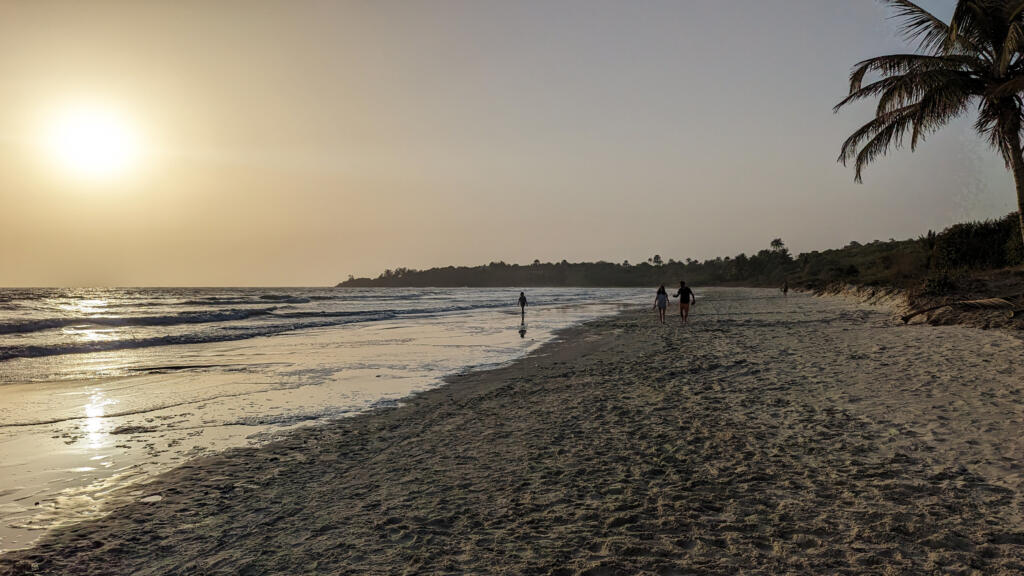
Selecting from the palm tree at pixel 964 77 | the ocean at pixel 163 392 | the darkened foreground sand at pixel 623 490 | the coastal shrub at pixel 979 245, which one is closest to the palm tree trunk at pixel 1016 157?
the palm tree at pixel 964 77

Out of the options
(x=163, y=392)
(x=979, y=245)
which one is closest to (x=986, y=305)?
(x=979, y=245)

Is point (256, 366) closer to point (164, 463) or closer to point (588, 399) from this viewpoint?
point (164, 463)

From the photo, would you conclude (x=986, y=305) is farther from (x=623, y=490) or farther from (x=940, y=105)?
(x=623, y=490)

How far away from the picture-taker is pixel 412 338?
21656mm

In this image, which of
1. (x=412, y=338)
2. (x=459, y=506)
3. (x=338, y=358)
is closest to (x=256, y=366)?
(x=338, y=358)

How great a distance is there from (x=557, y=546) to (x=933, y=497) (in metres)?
3.30

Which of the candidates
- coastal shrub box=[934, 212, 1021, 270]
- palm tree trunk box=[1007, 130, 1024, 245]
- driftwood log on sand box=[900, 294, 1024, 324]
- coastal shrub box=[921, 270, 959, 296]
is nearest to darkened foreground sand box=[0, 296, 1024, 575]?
driftwood log on sand box=[900, 294, 1024, 324]

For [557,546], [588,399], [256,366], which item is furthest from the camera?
[256,366]

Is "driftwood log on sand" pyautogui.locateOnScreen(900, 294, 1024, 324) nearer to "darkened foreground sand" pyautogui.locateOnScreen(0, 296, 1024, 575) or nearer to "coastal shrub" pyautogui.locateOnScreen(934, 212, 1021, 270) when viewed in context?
"darkened foreground sand" pyautogui.locateOnScreen(0, 296, 1024, 575)

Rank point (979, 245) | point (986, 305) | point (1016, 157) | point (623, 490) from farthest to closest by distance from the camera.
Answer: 1. point (979, 245)
2. point (986, 305)
3. point (1016, 157)
4. point (623, 490)

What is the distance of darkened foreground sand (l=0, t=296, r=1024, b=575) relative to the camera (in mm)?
3732

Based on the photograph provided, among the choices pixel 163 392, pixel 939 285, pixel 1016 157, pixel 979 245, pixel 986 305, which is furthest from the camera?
pixel 979 245

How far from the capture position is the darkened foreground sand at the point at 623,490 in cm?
373

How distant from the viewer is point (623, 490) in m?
4.87
